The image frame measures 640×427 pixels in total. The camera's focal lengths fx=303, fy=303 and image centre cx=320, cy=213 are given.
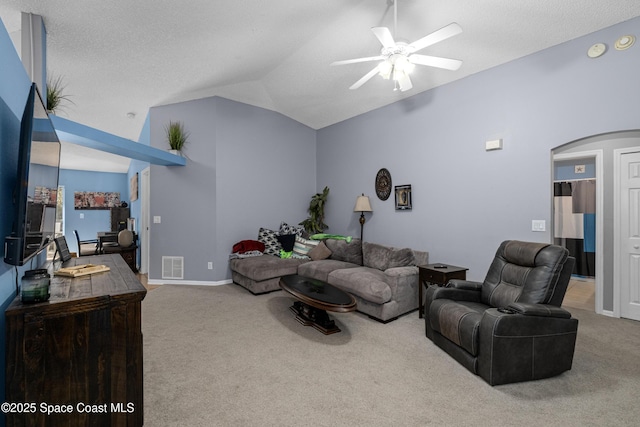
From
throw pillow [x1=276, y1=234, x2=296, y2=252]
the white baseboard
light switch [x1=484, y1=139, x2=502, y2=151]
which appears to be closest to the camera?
light switch [x1=484, y1=139, x2=502, y2=151]

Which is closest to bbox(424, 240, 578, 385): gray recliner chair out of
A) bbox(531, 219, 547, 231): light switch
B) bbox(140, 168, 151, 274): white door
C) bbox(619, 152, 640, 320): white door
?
bbox(531, 219, 547, 231): light switch

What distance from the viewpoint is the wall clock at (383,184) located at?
4.99m

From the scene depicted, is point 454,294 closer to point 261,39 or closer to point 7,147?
point 7,147

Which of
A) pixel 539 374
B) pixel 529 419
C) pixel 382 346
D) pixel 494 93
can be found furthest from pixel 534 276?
pixel 494 93

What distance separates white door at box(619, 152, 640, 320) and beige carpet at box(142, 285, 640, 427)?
0.26m

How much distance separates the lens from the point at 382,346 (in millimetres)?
2863

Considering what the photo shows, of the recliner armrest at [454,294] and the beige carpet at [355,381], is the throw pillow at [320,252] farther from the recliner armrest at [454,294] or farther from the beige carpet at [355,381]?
the recliner armrest at [454,294]

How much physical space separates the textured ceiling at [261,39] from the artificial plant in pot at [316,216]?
2.07 meters

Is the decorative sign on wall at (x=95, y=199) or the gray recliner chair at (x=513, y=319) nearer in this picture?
the gray recliner chair at (x=513, y=319)

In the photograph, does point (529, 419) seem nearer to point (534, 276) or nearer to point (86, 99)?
point (534, 276)

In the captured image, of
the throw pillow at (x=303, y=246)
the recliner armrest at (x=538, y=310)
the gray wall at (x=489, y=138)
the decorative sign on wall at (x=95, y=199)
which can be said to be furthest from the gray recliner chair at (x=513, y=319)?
the decorative sign on wall at (x=95, y=199)

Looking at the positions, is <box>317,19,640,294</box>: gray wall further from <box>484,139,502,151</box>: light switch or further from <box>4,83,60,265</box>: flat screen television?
<box>4,83,60,265</box>: flat screen television

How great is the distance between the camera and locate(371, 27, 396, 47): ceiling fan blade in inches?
95.2

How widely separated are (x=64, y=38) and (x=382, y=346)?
4265 mm
